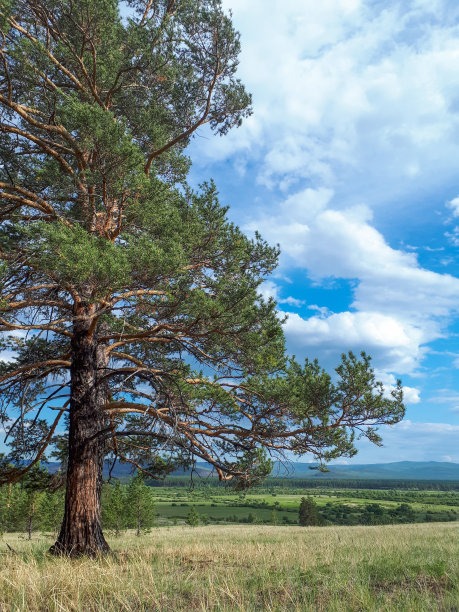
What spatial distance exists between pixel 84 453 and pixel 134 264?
3.92 m

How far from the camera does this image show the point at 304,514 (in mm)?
63719

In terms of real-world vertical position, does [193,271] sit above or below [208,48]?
below

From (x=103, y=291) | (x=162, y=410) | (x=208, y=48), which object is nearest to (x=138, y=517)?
(x=162, y=410)

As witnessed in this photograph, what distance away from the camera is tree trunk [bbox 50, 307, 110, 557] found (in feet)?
24.7

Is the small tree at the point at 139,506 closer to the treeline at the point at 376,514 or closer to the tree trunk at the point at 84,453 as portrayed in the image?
the tree trunk at the point at 84,453

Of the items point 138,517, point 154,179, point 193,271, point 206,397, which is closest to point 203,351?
point 206,397

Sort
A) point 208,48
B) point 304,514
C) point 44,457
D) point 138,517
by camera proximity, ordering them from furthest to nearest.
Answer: point 304,514
point 138,517
point 44,457
point 208,48

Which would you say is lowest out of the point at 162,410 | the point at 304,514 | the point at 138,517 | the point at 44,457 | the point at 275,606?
the point at 304,514

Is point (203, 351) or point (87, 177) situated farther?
point (203, 351)

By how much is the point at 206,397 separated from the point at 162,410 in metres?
0.99

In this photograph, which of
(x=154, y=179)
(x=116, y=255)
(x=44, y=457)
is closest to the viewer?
(x=116, y=255)

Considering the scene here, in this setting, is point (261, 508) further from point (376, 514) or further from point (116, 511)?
point (116, 511)

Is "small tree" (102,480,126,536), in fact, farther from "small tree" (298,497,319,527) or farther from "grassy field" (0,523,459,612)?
"small tree" (298,497,319,527)

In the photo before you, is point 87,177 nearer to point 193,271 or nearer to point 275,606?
point 193,271
